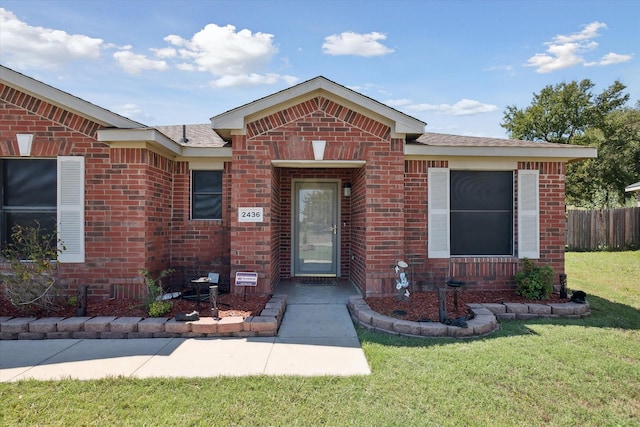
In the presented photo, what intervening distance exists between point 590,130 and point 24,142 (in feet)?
119

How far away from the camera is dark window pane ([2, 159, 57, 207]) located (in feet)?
20.4

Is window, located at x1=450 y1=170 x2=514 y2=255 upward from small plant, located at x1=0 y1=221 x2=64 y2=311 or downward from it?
upward

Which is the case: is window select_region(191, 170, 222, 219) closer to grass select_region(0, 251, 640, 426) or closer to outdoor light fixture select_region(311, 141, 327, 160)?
outdoor light fixture select_region(311, 141, 327, 160)

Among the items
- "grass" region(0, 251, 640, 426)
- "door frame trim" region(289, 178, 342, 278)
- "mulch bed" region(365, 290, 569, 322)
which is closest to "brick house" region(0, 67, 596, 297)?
"mulch bed" region(365, 290, 569, 322)

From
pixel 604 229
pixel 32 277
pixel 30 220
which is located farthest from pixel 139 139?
pixel 604 229

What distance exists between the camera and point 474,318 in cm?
527

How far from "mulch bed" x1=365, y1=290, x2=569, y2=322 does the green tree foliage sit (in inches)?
906

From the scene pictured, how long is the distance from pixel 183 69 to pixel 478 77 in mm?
9405

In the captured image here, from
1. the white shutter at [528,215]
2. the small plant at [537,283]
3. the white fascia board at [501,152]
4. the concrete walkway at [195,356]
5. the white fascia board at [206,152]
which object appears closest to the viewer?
the concrete walkway at [195,356]

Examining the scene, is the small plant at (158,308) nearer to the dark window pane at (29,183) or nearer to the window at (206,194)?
the window at (206,194)

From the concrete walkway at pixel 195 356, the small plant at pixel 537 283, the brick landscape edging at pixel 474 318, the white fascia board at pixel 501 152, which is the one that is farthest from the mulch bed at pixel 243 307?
the white fascia board at pixel 501 152

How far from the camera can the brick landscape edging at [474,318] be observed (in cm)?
484

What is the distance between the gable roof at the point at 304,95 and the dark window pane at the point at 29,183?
3042 millimetres

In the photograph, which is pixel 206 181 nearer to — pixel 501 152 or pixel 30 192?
pixel 30 192
